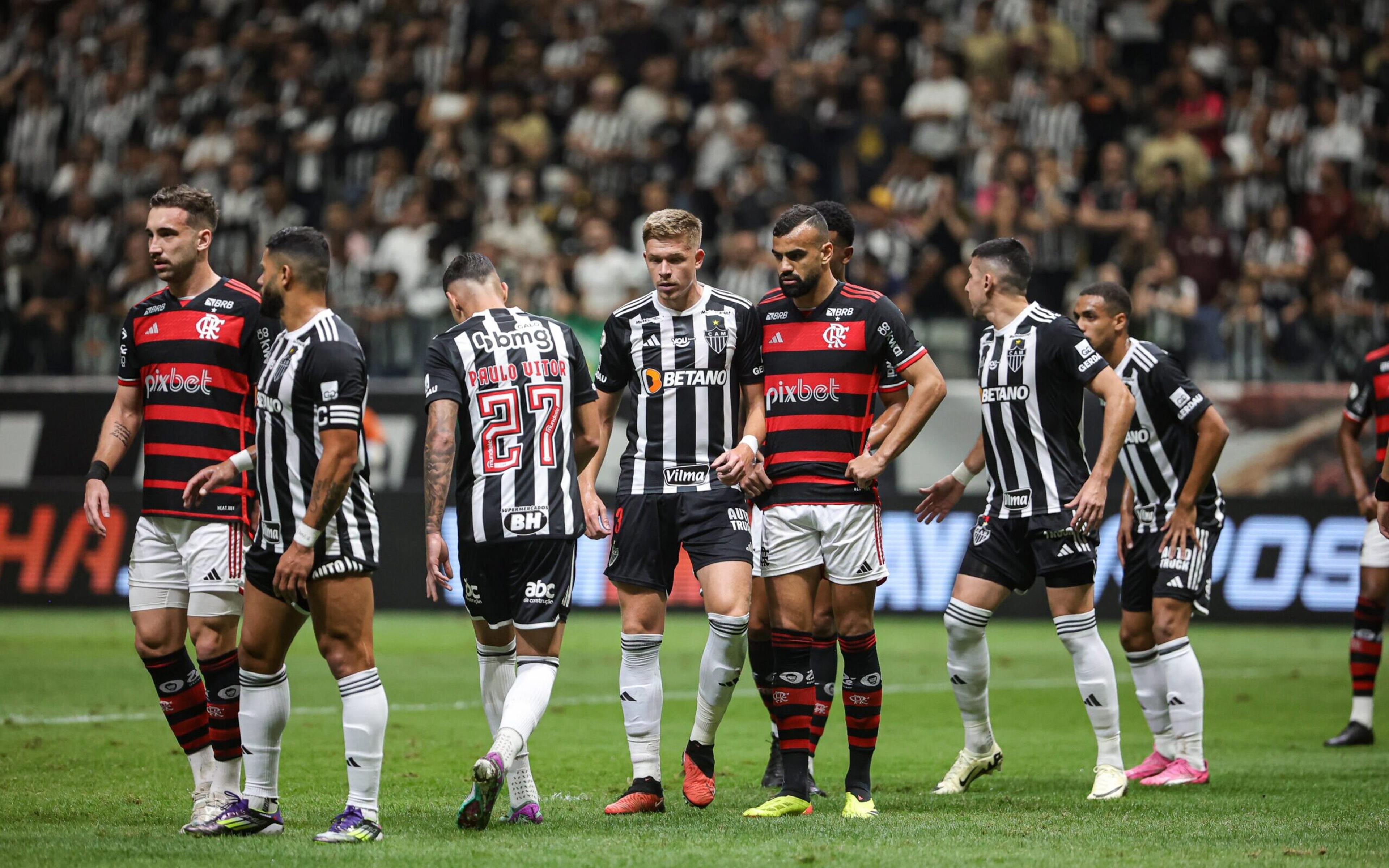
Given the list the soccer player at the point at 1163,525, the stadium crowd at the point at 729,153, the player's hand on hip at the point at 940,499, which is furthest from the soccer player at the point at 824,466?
the stadium crowd at the point at 729,153

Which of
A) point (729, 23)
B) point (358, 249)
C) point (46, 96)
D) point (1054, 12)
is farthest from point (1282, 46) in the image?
point (46, 96)

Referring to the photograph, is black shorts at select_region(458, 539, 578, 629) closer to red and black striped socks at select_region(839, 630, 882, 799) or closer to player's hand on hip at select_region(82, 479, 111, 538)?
red and black striped socks at select_region(839, 630, 882, 799)

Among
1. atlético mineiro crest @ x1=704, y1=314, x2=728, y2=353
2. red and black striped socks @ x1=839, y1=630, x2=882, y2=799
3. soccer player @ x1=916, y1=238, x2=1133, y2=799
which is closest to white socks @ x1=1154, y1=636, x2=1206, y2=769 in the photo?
soccer player @ x1=916, y1=238, x2=1133, y2=799

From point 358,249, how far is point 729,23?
669 centimetres

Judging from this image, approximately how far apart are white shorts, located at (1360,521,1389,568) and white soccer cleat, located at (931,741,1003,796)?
3.65 m

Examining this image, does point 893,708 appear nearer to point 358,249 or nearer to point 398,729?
point 398,729

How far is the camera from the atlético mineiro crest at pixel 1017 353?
7.83m

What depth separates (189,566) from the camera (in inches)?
267

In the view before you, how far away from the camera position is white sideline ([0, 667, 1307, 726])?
996 centimetres

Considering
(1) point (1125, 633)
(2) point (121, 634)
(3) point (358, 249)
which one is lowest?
(2) point (121, 634)

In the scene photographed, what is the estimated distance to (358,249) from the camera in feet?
65.6

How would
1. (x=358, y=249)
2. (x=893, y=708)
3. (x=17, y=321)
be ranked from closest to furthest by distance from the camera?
(x=893, y=708) → (x=17, y=321) → (x=358, y=249)

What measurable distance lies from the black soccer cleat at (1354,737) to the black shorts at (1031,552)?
2783 millimetres

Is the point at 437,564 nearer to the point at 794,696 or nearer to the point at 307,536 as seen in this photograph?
the point at 307,536
